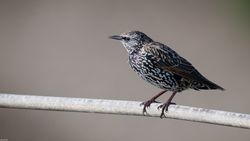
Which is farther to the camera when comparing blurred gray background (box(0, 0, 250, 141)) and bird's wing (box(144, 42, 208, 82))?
blurred gray background (box(0, 0, 250, 141))

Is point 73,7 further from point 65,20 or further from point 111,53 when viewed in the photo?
point 111,53

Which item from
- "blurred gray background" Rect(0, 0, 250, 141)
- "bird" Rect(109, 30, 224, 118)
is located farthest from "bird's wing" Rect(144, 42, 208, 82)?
"blurred gray background" Rect(0, 0, 250, 141)

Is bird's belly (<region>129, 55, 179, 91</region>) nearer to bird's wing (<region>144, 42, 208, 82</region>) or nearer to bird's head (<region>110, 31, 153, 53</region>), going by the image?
bird's wing (<region>144, 42, 208, 82</region>)

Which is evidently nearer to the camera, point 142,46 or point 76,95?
point 142,46

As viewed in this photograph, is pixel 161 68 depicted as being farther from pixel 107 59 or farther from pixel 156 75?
pixel 107 59

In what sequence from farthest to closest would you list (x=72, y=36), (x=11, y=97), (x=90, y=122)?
1. (x=72, y=36)
2. (x=90, y=122)
3. (x=11, y=97)

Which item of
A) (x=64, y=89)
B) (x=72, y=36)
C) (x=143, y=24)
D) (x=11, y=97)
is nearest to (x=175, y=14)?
(x=143, y=24)
